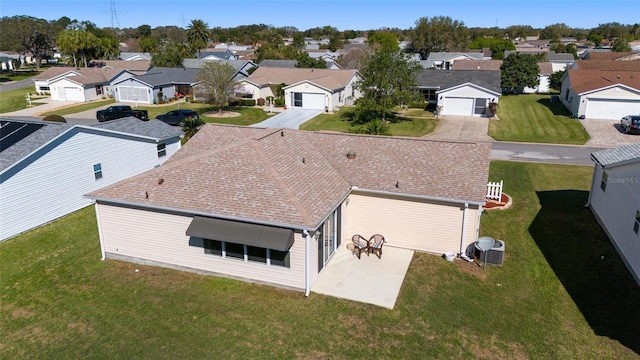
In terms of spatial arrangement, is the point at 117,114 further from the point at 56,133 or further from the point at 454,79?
the point at 454,79

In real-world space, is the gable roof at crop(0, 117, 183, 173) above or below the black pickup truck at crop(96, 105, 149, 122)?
above

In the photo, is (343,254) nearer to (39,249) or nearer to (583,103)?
(39,249)

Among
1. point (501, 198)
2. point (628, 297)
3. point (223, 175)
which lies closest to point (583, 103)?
point (501, 198)

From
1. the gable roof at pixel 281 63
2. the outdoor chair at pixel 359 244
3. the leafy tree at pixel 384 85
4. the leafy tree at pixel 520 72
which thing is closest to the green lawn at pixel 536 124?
the leafy tree at pixel 520 72

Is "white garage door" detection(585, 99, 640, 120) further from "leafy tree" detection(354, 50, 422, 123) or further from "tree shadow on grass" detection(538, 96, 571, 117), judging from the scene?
"leafy tree" detection(354, 50, 422, 123)

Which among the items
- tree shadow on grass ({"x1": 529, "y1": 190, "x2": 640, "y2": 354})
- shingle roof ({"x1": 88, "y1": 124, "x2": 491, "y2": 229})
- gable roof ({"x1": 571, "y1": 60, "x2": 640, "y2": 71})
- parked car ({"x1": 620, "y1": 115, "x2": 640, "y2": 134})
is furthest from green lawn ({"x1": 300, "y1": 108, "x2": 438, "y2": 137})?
gable roof ({"x1": 571, "y1": 60, "x2": 640, "y2": 71})

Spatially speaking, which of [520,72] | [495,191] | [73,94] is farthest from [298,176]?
[520,72]

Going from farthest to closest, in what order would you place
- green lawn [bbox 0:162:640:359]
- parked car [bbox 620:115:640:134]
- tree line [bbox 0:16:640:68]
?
tree line [bbox 0:16:640:68], parked car [bbox 620:115:640:134], green lawn [bbox 0:162:640:359]
